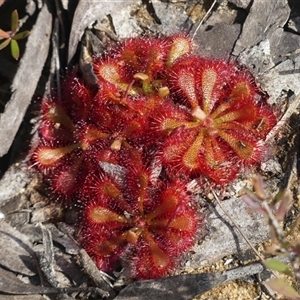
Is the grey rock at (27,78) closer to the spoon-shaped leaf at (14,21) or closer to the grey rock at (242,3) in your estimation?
the spoon-shaped leaf at (14,21)

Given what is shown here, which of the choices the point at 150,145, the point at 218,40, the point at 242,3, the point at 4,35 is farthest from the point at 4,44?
the point at 242,3

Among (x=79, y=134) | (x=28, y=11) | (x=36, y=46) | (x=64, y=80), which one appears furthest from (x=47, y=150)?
(x=28, y=11)

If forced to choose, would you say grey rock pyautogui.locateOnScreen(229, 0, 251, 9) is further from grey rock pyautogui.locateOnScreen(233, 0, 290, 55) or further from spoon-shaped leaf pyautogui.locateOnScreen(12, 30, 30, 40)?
spoon-shaped leaf pyautogui.locateOnScreen(12, 30, 30, 40)

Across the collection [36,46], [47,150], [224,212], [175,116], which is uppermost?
[36,46]

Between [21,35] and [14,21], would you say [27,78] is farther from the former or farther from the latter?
[14,21]

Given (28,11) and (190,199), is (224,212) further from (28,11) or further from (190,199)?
(28,11)

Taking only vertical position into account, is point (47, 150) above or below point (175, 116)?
below

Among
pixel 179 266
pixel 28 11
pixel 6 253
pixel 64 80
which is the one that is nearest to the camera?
pixel 179 266

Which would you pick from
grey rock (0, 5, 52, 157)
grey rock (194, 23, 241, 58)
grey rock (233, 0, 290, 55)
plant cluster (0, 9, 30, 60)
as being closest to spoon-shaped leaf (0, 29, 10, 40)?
plant cluster (0, 9, 30, 60)

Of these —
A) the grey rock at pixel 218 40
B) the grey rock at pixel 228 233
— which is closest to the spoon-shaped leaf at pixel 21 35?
the grey rock at pixel 218 40
